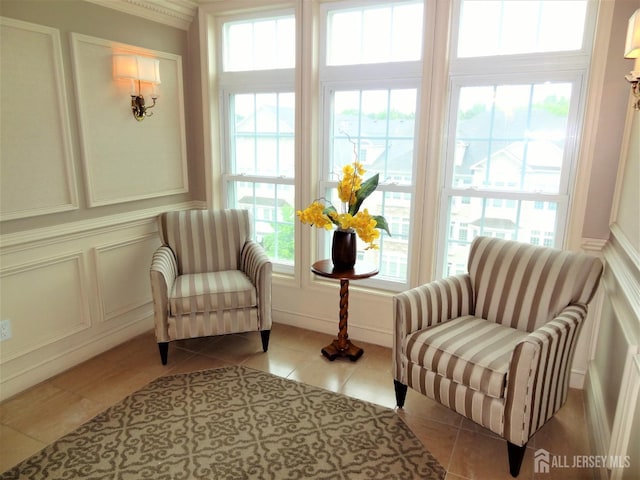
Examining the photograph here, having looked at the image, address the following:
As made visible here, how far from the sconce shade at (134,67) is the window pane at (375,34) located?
4.12 feet

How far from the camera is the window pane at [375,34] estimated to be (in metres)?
2.85

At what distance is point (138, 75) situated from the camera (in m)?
2.91

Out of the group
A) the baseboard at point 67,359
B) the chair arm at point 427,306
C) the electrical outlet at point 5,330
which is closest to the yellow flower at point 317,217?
the chair arm at point 427,306

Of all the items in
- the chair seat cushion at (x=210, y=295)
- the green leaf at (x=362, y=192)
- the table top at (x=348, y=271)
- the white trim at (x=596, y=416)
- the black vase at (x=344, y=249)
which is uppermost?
the green leaf at (x=362, y=192)

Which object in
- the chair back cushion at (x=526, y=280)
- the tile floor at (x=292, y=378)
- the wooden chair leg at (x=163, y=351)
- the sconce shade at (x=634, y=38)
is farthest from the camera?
the wooden chair leg at (x=163, y=351)

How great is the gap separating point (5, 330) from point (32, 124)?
1.17 metres

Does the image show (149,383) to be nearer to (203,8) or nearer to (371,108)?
(371,108)

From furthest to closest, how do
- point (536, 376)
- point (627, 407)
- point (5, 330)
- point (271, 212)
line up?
point (271, 212), point (5, 330), point (536, 376), point (627, 407)

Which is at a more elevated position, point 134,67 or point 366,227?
point 134,67

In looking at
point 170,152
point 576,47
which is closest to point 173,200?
point 170,152

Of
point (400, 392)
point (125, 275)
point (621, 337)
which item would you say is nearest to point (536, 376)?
point (621, 337)

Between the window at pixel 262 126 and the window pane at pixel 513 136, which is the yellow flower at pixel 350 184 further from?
the window at pixel 262 126

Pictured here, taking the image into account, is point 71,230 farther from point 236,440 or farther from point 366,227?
point 366,227

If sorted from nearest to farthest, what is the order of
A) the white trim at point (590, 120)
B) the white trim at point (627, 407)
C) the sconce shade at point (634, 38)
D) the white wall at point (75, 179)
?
the white trim at point (627, 407) < the sconce shade at point (634, 38) < the white trim at point (590, 120) < the white wall at point (75, 179)
